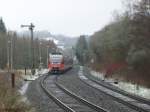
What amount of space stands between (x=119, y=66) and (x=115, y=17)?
96.1ft

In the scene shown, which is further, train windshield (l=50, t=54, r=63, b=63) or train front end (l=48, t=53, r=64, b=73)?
train windshield (l=50, t=54, r=63, b=63)

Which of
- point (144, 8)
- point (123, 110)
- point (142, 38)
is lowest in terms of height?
point (123, 110)

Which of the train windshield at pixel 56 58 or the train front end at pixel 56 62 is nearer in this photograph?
the train front end at pixel 56 62

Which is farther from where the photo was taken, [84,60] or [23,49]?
[84,60]

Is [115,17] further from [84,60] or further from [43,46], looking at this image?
[84,60]

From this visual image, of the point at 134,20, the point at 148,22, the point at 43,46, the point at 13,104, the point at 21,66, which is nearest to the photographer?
the point at 13,104

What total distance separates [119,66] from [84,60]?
394ft

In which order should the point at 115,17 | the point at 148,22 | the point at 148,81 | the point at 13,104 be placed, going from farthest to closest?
the point at 115,17
the point at 148,22
the point at 148,81
the point at 13,104

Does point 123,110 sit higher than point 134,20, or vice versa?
point 134,20

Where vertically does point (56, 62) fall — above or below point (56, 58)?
below

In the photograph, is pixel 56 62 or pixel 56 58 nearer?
pixel 56 62

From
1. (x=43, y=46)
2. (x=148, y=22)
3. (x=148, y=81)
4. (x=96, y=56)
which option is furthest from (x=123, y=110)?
(x=43, y=46)

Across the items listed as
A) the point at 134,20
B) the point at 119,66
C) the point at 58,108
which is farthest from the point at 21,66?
the point at 58,108

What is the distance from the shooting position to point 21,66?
108m
